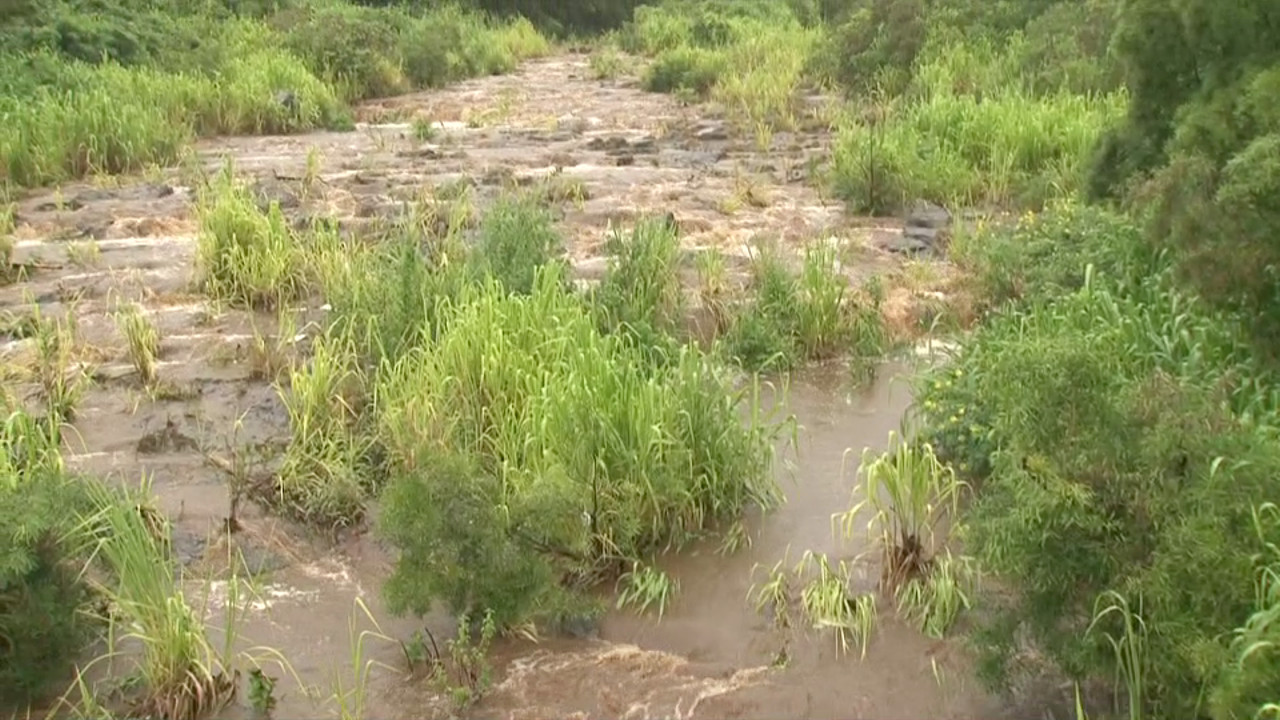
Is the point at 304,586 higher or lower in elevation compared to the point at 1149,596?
lower

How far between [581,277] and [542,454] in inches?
142

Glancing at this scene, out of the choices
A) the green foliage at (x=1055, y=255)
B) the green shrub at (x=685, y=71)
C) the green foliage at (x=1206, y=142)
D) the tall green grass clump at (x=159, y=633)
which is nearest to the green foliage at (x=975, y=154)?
the green foliage at (x=1055, y=255)

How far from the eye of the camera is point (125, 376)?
283 inches

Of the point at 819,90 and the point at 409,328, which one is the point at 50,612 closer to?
the point at 409,328

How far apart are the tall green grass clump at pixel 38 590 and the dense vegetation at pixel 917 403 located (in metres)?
0.01

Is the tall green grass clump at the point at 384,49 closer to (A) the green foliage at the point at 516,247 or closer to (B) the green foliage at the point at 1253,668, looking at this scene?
(A) the green foliage at the point at 516,247

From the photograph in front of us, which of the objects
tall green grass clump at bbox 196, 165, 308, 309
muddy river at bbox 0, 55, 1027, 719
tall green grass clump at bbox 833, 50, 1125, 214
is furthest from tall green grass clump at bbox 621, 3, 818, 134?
tall green grass clump at bbox 196, 165, 308, 309

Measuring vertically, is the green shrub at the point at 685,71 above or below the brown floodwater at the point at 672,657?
above

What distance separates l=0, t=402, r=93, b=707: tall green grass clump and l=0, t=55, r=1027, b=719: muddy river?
0.63 meters

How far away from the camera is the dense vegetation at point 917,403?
3785 mm

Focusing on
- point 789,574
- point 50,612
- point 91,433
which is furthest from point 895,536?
point 91,433

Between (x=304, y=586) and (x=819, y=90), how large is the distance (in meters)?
13.0

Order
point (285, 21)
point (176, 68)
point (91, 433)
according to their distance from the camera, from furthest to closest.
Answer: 1. point (285, 21)
2. point (176, 68)
3. point (91, 433)

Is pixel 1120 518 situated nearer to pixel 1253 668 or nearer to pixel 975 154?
pixel 1253 668
